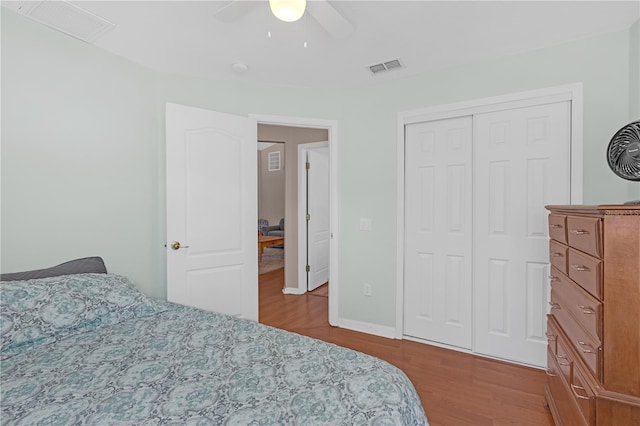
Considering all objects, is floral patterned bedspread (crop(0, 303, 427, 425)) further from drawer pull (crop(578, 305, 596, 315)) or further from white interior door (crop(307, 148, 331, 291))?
white interior door (crop(307, 148, 331, 291))

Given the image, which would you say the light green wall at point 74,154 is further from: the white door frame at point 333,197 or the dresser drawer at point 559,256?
the dresser drawer at point 559,256

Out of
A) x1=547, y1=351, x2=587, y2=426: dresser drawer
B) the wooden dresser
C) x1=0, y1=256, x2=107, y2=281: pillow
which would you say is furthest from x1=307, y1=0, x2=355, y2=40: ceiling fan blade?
x1=547, y1=351, x2=587, y2=426: dresser drawer

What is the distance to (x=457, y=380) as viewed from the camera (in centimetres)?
222

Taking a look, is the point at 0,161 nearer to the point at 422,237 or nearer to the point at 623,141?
the point at 422,237

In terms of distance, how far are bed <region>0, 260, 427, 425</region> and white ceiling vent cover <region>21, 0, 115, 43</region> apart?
5.10ft

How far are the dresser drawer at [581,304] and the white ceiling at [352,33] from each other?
1.59 metres

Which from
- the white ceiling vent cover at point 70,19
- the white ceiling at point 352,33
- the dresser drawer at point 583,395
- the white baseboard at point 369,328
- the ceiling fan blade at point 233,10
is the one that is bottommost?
the white baseboard at point 369,328

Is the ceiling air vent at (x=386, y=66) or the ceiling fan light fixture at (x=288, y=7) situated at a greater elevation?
the ceiling air vent at (x=386, y=66)

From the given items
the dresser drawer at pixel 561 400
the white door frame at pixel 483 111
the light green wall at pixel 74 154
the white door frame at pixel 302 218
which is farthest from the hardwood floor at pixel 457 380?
the light green wall at pixel 74 154

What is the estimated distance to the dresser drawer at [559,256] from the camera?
1.62 m

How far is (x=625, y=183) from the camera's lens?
6.59 feet

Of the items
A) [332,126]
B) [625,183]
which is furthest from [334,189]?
[625,183]

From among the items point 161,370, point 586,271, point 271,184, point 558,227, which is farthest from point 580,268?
point 271,184

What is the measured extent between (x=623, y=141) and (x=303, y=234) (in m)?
3.43
